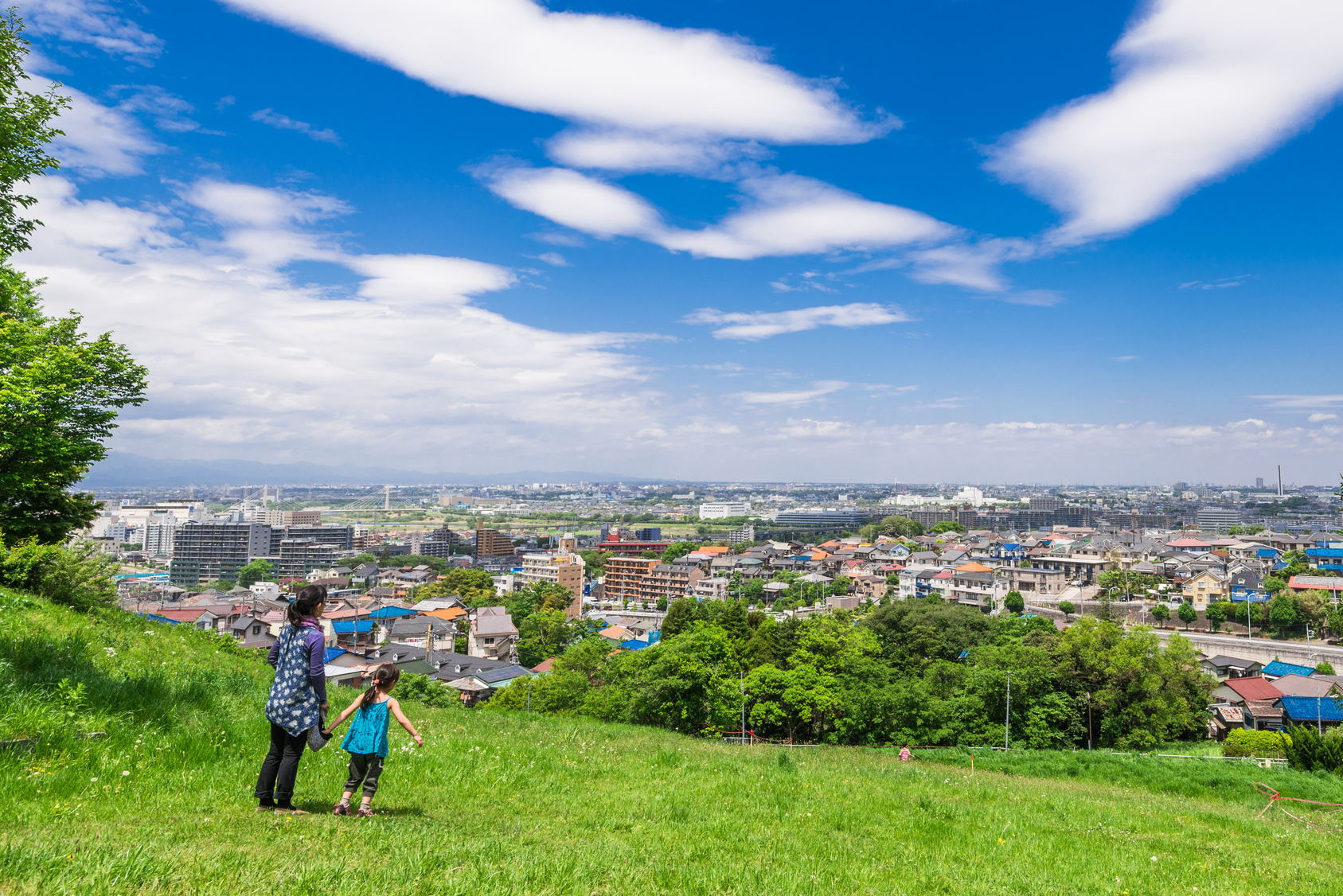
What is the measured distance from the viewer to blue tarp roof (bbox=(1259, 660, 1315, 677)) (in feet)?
136

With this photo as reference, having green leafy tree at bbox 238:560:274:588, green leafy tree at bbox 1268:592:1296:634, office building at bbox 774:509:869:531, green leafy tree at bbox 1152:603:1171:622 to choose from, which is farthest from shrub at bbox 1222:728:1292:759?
office building at bbox 774:509:869:531

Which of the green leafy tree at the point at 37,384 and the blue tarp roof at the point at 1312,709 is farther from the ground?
the green leafy tree at the point at 37,384

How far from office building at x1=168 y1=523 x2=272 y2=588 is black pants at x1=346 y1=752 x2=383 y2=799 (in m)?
119

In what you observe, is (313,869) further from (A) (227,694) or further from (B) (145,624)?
(B) (145,624)

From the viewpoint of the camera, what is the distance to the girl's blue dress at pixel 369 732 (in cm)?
468

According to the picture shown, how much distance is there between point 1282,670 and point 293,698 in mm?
56424

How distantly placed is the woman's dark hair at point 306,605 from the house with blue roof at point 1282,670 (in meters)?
53.3

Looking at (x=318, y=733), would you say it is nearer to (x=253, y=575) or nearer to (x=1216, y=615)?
(x=1216, y=615)

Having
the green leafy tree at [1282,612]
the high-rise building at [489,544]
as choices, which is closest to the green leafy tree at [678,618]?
the green leafy tree at [1282,612]

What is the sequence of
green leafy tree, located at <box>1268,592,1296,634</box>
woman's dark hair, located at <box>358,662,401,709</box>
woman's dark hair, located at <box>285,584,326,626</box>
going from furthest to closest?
green leafy tree, located at <box>1268,592,1296,634</box> < woman's dark hair, located at <box>358,662,401,709</box> < woman's dark hair, located at <box>285,584,326,626</box>

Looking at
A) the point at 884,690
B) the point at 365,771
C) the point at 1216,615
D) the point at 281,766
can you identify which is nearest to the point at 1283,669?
the point at 1216,615

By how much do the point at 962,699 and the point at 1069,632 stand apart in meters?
8.25

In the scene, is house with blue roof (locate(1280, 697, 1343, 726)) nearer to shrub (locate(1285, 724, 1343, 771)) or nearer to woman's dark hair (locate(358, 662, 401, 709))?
shrub (locate(1285, 724, 1343, 771))

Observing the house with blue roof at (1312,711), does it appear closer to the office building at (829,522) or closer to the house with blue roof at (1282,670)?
the house with blue roof at (1282,670)
